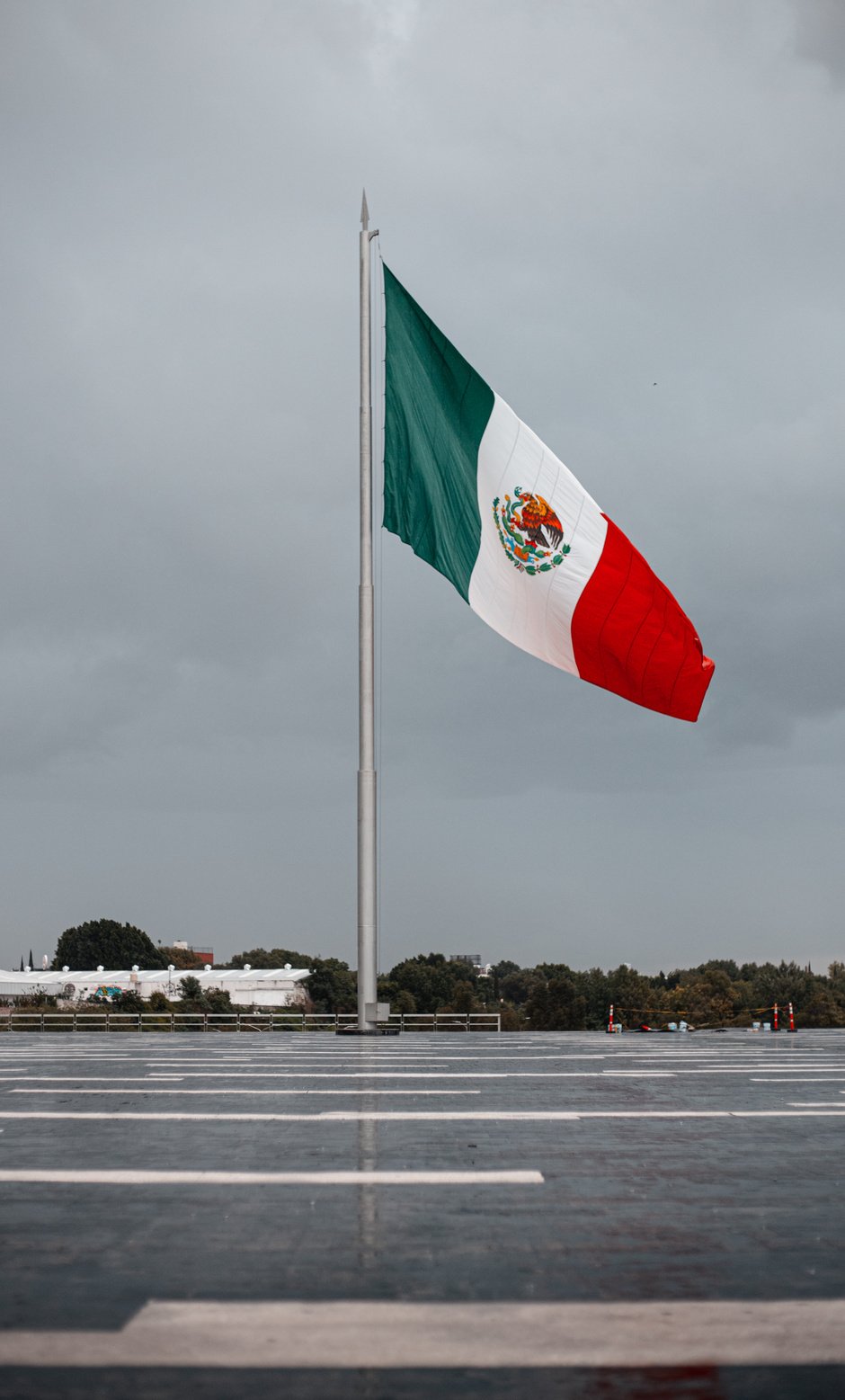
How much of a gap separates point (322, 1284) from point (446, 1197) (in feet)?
4.71

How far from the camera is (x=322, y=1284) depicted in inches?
134

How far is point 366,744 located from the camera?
21.8 metres

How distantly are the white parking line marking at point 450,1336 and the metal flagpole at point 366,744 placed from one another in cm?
1767

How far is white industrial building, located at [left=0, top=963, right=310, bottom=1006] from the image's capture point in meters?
123

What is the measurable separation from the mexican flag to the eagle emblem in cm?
2

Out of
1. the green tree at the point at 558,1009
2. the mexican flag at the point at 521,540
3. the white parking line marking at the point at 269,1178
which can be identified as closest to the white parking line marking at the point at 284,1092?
the white parking line marking at the point at 269,1178

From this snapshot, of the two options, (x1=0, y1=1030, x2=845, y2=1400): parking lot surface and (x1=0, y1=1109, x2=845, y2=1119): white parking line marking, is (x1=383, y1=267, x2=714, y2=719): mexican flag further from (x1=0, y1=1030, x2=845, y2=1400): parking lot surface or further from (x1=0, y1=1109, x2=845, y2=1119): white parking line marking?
(x1=0, y1=1109, x2=845, y2=1119): white parking line marking

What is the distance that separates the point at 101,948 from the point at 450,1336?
14922cm

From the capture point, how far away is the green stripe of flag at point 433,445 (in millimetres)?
20828

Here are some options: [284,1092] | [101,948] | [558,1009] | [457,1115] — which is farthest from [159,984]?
[457,1115]

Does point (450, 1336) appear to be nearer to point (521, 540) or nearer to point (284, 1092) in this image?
point (284, 1092)

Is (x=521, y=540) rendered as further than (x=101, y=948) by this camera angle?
No

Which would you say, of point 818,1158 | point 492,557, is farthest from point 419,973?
point 818,1158

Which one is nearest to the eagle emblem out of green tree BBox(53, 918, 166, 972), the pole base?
the pole base
